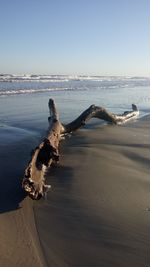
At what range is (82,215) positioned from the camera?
14.1ft

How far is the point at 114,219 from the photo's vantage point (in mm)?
4207

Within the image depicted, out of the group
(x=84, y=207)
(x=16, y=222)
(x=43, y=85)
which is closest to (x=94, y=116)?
(x=84, y=207)

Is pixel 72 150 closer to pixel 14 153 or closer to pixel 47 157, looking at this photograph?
pixel 14 153

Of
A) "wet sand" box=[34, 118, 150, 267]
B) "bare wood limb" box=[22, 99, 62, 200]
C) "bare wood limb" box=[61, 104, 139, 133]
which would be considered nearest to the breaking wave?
"bare wood limb" box=[61, 104, 139, 133]

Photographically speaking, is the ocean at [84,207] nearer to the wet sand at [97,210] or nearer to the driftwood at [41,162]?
the wet sand at [97,210]

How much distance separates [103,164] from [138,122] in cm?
573

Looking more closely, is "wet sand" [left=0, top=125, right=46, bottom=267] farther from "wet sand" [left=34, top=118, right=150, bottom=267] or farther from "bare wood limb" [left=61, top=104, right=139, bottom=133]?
"bare wood limb" [left=61, top=104, right=139, bottom=133]

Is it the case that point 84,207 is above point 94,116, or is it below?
below

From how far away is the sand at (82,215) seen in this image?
3.50 metres

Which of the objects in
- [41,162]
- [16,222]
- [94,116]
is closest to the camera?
[16,222]

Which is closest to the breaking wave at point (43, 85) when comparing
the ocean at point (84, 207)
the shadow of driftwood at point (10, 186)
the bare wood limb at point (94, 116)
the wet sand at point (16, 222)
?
the bare wood limb at point (94, 116)

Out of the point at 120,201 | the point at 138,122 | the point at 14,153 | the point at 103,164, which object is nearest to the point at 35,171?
the point at 120,201

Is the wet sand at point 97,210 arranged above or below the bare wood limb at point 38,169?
below

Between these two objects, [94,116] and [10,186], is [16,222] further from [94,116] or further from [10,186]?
[94,116]
